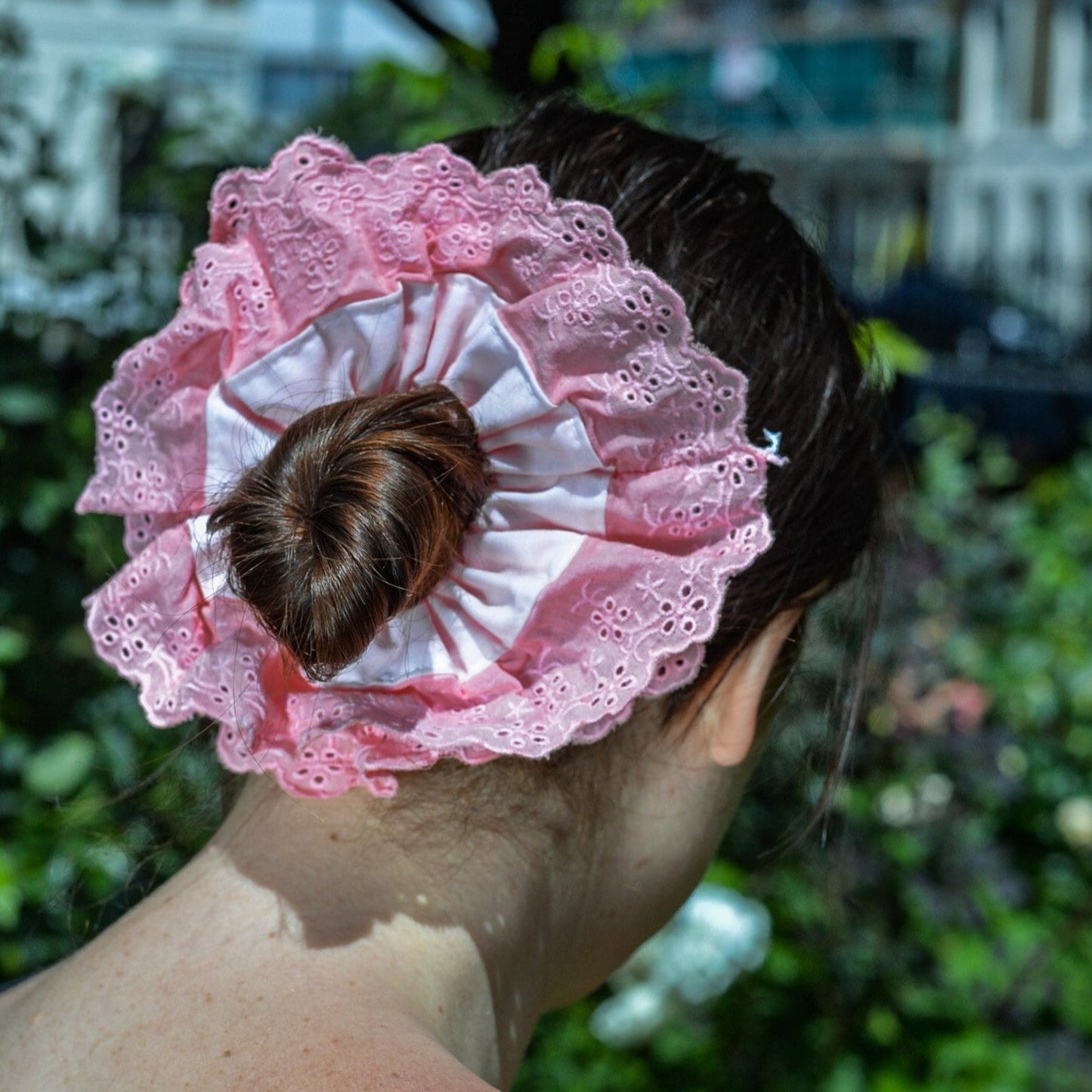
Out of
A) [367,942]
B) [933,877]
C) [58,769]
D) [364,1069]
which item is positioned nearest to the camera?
[364,1069]

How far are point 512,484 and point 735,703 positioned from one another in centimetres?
29

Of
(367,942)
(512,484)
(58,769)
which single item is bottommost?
(58,769)

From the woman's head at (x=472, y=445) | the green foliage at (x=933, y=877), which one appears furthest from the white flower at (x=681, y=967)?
the woman's head at (x=472, y=445)

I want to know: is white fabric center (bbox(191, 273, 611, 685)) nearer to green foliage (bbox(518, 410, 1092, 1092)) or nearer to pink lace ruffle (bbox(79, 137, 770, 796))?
pink lace ruffle (bbox(79, 137, 770, 796))

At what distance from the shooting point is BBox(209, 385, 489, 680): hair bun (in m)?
1.00

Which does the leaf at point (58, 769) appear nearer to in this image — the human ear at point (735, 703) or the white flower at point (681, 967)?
the white flower at point (681, 967)

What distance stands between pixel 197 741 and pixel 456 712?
67 cm

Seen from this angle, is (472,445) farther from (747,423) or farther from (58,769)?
(58,769)

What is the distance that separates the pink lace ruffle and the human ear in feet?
0.37

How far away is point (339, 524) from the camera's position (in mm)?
996

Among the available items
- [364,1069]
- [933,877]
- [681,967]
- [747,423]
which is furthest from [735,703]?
[933,877]

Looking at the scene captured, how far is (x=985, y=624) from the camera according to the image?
388cm

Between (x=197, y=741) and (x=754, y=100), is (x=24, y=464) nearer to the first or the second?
(x=197, y=741)

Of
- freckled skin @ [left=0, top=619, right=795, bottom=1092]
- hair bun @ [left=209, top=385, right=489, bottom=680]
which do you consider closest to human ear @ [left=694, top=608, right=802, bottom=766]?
freckled skin @ [left=0, top=619, right=795, bottom=1092]
